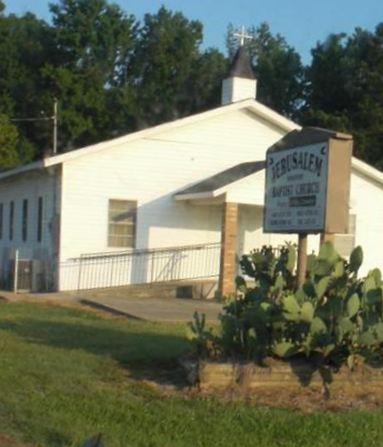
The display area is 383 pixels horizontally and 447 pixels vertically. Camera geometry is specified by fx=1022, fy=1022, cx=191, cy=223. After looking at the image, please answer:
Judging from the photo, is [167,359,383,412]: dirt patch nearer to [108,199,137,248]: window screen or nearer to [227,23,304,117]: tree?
[108,199,137,248]: window screen

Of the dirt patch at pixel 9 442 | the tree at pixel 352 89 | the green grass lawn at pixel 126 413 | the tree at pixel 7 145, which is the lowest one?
the dirt patch at pixel 9 442

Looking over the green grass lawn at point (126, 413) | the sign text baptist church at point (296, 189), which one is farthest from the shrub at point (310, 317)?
the green grass lawn at point (126, 413)

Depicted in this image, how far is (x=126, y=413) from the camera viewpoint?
9.03 meters

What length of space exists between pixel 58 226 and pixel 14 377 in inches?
581

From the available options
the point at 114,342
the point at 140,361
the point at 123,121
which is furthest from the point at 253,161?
the point at 123,121

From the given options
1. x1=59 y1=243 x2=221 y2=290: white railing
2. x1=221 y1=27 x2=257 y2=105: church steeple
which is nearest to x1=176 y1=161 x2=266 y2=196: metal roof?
x1=59 y1=243 x2=221 y2=290: white railing

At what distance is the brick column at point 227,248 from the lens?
24516 mm

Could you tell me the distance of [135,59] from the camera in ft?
190

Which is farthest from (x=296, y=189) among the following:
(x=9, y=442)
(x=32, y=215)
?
(x=32, y=215)

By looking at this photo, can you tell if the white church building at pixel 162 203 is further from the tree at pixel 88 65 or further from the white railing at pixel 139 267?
the tree at pixel 88 65

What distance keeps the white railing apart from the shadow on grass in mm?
8271

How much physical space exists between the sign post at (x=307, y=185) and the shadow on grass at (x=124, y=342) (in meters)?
1.88

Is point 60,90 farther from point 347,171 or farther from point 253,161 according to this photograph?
point 347,171

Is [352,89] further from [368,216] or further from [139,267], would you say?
[139,267]
